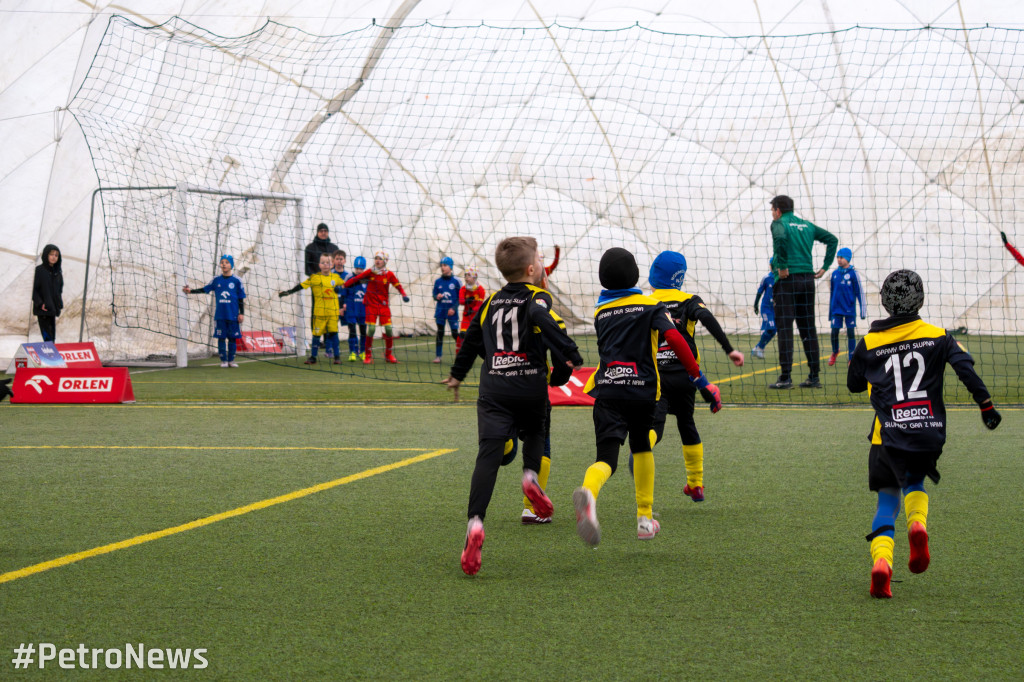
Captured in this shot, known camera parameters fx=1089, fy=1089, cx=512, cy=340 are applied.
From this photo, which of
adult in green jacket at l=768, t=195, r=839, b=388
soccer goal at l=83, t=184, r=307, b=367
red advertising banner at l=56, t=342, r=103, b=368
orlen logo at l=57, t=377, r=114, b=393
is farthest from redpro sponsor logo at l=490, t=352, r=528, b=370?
soccer goal at l=83, t=184, r=307, b=367

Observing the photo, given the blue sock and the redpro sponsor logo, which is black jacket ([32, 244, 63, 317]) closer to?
the redpro sponsor logo

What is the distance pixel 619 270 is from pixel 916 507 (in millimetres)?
1860

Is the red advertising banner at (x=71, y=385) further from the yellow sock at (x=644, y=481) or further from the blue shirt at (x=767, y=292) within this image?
the blue shirt at (x=767, y=292)

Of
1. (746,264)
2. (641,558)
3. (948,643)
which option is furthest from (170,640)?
(746,264)

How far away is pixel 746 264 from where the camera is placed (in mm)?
27047

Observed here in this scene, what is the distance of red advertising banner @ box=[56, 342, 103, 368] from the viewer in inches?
589

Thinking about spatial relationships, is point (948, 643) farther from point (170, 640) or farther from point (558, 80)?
point (558, 80)

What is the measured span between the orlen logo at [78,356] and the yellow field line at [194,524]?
8456 millimetres

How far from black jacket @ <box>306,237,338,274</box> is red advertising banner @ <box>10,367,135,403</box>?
6.72m

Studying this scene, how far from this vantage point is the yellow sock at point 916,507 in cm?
444

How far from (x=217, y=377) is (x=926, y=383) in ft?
43.9

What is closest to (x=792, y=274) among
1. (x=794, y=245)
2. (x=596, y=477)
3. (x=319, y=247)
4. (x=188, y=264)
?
(x=794, y=245)

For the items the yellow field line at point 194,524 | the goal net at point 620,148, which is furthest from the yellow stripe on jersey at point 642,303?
the goal net at point 620,148

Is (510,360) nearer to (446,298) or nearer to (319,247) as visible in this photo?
(446,298)
